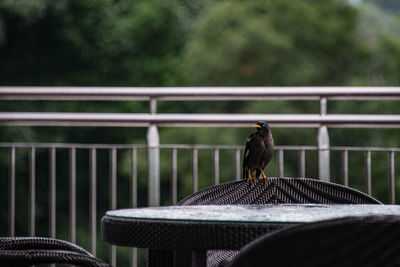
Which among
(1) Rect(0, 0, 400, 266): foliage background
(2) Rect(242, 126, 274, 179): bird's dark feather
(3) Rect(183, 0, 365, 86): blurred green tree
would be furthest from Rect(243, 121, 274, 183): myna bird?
(3) Rect(183, 0, 365, 86): blurred green tree

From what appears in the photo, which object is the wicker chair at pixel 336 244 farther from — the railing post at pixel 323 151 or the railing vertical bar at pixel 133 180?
the railing vertical bar at pixel 133 180

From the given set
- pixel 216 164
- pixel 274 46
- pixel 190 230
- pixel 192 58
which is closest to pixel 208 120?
pixel 216 164

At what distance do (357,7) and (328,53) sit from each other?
2766mm

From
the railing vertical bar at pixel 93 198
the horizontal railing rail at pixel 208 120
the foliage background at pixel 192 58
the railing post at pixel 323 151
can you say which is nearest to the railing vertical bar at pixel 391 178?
the horizontal railing rail at pixel 208 120

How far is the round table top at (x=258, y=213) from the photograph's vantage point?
4.14 feet

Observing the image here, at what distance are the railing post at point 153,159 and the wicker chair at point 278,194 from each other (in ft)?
3.46

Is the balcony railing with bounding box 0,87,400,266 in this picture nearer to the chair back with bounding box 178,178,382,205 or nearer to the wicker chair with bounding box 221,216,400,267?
the chair back with bounding box 178,178,382,205

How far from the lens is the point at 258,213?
146 cm

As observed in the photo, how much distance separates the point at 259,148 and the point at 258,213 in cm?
71

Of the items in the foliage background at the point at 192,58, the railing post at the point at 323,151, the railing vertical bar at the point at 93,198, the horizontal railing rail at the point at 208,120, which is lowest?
the railing vertical bar at the point at 93,198

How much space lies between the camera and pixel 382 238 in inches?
42.6

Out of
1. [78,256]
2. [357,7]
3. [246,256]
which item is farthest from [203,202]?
[357,7]

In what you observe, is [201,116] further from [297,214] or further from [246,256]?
[246,256]

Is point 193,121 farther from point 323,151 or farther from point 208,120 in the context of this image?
point 323,151
